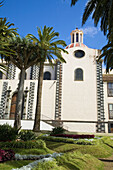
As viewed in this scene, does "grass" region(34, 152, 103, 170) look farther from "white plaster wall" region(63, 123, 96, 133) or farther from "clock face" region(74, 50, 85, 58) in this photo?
"clock face" region(74, 50, 85, 58)

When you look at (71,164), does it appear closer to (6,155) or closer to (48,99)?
(6,155)

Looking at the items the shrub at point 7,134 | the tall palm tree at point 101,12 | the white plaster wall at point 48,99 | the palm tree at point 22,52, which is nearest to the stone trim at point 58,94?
the white plaster wall at point 48,99

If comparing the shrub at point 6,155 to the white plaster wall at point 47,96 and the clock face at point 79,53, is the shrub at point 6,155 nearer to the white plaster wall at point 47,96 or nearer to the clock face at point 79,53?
the white plaster wall at point 47,96

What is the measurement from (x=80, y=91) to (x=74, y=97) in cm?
154

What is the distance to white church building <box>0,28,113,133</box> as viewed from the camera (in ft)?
91.2

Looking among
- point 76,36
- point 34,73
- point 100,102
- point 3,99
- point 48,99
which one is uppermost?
point 76,36

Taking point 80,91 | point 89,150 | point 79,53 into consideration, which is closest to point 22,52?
point 89,150

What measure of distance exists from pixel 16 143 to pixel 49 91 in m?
20.6

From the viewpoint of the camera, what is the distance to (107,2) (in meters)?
12.9

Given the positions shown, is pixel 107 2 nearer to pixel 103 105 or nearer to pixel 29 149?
pixel 29 149

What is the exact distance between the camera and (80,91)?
1163 inches

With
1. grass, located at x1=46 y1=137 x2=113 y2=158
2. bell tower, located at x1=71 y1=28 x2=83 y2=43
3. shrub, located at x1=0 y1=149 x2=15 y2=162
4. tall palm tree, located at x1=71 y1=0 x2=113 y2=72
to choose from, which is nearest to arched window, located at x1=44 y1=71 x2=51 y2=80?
bell tower, located at x1=71 y1=28 x2=83 y2=43

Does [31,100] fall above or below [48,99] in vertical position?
below

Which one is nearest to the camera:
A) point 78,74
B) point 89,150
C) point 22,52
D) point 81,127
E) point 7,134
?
point 89,150
